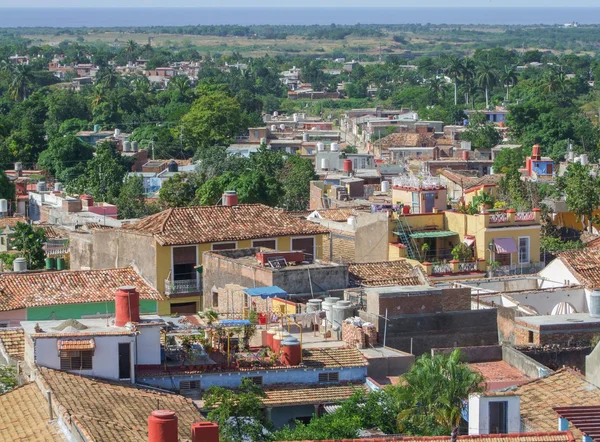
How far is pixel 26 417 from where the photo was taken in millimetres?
19969

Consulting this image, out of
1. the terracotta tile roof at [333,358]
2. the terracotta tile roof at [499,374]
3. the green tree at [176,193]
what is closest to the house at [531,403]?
the terracotta tile roof at [499,374]

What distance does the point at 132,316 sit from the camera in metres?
24.4

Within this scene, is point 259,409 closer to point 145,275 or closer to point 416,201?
point 145,275

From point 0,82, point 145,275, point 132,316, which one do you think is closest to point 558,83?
point 0,82

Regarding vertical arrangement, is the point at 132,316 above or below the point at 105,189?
above

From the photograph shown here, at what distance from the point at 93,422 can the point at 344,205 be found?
3433cm

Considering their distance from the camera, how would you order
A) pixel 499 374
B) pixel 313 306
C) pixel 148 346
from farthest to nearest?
pixel 313 306, pixel 499 374, pixel 148 346

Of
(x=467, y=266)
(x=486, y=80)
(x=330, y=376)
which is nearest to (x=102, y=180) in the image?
(x=467, y=266)

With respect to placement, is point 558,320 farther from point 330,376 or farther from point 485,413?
point 485,413

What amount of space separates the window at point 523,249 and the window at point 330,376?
53.7 feet

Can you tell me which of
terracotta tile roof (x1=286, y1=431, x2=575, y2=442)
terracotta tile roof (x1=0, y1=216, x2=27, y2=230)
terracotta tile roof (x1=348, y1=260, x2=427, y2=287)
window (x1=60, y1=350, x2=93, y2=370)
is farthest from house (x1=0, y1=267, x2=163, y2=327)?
terracotta tile roof (x1=0, y1=216, x2=27, y2=230)

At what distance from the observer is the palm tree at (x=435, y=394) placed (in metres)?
22.1

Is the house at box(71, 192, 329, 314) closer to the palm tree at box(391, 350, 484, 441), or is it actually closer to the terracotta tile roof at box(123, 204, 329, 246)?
the terracotta tile roof at box(123, 204, 329, 246)

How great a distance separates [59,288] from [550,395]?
12.9 metres
